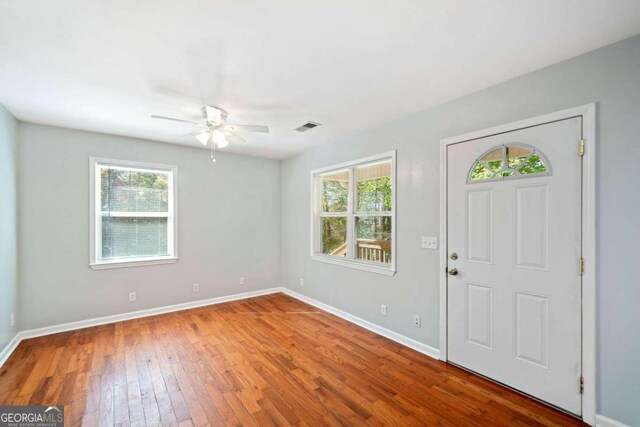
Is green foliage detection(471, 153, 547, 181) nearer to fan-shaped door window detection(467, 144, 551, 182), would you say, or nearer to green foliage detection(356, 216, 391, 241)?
fan-shaped door window detection(467, 144, 551, 182)

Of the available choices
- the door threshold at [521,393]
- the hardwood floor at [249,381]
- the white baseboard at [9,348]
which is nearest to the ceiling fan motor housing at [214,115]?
the hardwood floor at [249,381]

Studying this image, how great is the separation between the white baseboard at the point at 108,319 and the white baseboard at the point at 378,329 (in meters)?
1.20

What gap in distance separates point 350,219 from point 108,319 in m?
3.58

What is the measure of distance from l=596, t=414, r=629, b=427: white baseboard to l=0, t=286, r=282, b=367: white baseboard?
14.3 ft

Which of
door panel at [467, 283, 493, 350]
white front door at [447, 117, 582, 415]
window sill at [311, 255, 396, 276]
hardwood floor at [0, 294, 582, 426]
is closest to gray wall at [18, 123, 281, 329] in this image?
hardwood floor at [0, 294, 582, 426]

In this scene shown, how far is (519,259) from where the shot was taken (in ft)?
7.32

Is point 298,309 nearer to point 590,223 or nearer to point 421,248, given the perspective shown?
point 421,248

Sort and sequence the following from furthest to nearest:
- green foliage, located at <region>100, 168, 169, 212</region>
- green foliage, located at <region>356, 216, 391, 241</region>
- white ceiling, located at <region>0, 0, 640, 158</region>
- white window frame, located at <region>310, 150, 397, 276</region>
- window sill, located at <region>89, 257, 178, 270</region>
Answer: green foliage, located at <region>100, 168, 169, 212</region> → window sill, located at <region>89, 257, 178, 270</region> → green foliage, located at <region>356, 216, 391, 241</region> → white window frame, located at <region>310, 150, 397, 276</region> → white ceiling, located at <region>0, 0, 640, 158</region>

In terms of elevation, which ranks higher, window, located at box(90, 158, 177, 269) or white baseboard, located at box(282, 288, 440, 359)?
window, located at box(90, 158, 177, 269)

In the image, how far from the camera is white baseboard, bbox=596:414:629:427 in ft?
5.81

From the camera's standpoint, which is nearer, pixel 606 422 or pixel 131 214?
pixel 606 422

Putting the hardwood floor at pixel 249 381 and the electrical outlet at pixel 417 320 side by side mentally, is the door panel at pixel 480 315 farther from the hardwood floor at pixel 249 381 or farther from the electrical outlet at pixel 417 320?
the electrical outlet at pixel 417 320

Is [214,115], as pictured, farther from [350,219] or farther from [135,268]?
[135,268]

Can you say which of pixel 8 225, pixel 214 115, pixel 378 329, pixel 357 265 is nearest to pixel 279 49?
pixel 214 115
